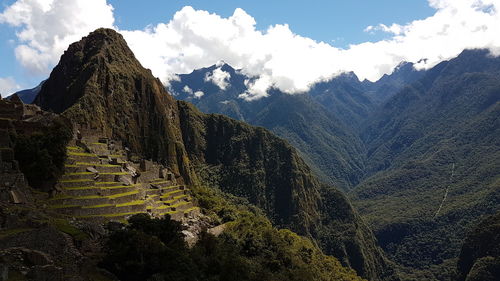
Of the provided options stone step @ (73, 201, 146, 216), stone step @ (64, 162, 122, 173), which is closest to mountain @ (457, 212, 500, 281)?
stone step @ (64, 162, 122, 173)

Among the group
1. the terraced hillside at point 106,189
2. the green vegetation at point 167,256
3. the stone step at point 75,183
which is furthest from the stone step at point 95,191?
the green vegetation at point 167,256

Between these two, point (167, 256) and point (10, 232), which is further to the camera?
point (167, 256)

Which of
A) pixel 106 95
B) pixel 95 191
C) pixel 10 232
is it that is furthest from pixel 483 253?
pixel 10 232

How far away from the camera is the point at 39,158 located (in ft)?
125

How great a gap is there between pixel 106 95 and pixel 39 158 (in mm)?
136620

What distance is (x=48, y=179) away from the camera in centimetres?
3862

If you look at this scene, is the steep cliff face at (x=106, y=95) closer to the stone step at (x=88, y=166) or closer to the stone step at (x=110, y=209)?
the stone step at (x=88, y=166)

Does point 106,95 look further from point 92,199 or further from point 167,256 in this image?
point 167,256

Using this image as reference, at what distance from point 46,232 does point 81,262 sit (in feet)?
10.4

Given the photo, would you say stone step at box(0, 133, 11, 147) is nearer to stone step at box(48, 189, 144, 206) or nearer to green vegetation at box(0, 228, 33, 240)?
stone step at box(48, 189, 144, 206)

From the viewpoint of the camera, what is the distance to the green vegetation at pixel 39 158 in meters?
37.8

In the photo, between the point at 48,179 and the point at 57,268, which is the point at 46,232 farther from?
the point at 48,179

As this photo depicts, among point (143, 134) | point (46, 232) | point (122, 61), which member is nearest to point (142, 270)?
point (46, 232)

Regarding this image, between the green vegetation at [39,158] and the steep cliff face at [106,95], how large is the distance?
103573mm
